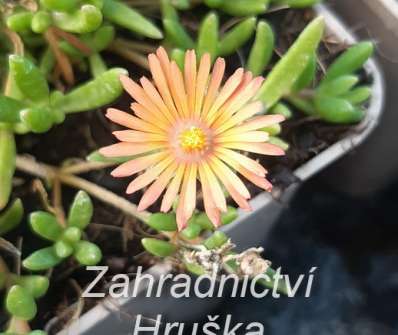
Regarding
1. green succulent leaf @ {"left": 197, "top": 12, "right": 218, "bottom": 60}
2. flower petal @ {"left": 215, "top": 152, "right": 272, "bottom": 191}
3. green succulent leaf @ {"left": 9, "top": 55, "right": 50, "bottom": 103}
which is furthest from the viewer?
green succulent leaf @ {"left": 197, "top": 12, "right": 218, "bottom": 60}

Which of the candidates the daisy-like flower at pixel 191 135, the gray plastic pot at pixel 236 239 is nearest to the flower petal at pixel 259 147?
the daisy-like flower at pixel 191 135

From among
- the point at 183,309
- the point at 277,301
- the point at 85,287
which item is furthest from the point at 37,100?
the point at 277,301

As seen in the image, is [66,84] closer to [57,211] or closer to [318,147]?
[57,211]

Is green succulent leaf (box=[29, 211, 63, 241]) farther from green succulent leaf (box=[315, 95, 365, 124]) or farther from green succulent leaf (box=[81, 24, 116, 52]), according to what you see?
green succulent leaf (box=[315, 95, 365, 124])

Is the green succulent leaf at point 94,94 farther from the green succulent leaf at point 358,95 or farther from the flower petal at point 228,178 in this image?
the green succulent leaf at point 358,95

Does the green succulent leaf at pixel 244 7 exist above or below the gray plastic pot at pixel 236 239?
above

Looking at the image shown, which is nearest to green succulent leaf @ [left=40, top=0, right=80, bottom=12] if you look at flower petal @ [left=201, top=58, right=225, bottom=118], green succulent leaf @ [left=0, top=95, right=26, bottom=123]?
green succulent leaf @ [left=0, top=95, right=26, bottom=123]
